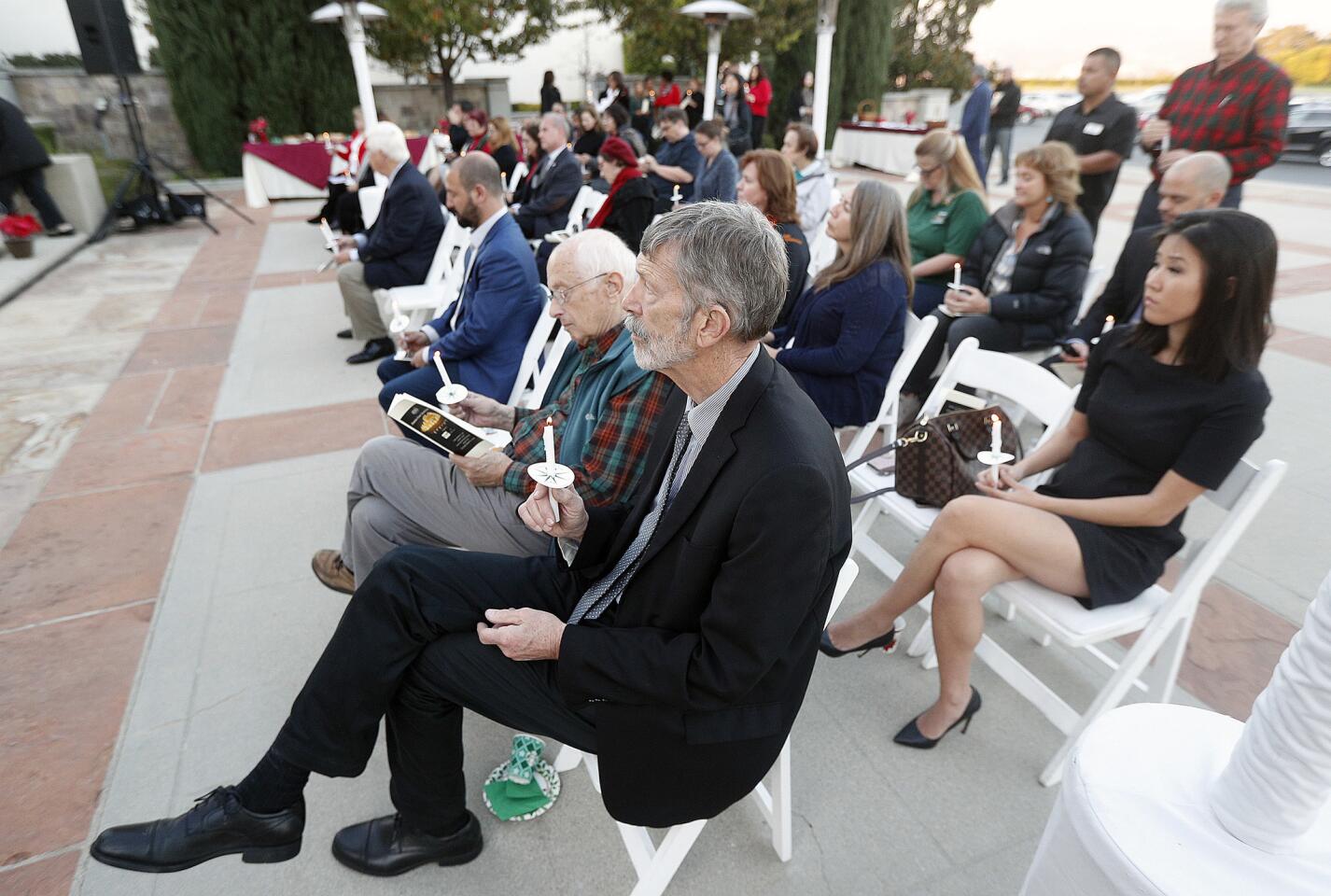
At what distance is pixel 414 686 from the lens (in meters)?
1.58

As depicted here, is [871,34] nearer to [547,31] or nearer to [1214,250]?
[547,31]

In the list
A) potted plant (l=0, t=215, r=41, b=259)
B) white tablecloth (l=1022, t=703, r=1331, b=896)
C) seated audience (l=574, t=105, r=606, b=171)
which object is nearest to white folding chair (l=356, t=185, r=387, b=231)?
seated audience (l=574, t=105, r=606, b=171)

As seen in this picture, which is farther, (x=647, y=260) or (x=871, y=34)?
(x=871, y=34)

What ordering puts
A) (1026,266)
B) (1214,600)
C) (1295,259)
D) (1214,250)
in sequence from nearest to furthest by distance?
(1214,250), (1214,600), (1026,266), (1295,259)

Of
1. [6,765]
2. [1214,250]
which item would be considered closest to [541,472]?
[1214,250]

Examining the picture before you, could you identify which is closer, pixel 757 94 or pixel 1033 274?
pixel 1033 274

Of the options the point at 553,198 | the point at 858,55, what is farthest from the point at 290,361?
the point at 858,55

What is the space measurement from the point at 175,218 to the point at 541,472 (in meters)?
10.7

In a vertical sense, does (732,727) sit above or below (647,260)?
below

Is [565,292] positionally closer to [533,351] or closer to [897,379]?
[533,351]

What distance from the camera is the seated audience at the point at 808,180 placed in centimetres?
528

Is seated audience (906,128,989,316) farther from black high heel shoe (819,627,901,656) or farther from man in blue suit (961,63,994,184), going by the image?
man in blue suit (961,63,994,184)

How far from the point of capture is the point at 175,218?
9727 mm

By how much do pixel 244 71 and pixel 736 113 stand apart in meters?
8.82
